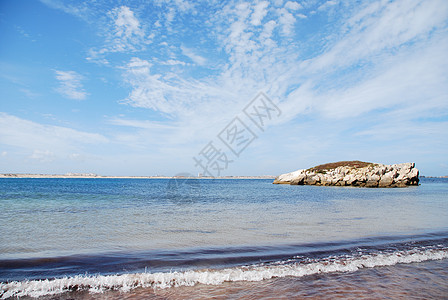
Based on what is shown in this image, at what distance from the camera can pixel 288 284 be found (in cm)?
613

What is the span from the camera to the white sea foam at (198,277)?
230 inches

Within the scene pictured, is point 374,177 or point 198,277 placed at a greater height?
point 374,177

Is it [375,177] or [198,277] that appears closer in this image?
[198,277]

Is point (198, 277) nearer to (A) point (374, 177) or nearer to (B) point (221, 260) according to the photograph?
(B) point (221, 260)

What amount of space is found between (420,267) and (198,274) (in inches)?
256

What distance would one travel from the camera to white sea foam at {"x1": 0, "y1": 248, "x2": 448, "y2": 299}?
5.83m

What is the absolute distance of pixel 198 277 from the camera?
255 inches

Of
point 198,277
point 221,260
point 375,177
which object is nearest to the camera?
point 198,277

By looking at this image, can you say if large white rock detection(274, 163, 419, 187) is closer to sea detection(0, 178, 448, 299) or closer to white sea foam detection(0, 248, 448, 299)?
sea detection(0, 178, 448, 299)

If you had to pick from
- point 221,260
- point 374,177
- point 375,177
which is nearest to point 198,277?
point 221,260

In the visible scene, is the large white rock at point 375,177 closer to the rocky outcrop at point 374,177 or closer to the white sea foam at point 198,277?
the rocky outcrop at point 374,177

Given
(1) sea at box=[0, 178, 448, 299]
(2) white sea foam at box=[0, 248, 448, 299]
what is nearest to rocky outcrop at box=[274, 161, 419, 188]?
(1) sea at box=[0, 178, 448, 299]

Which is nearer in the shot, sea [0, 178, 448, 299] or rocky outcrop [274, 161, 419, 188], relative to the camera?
sea [0, 178, 448, 299]

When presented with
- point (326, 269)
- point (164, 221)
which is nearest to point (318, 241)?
point (326, 269)
